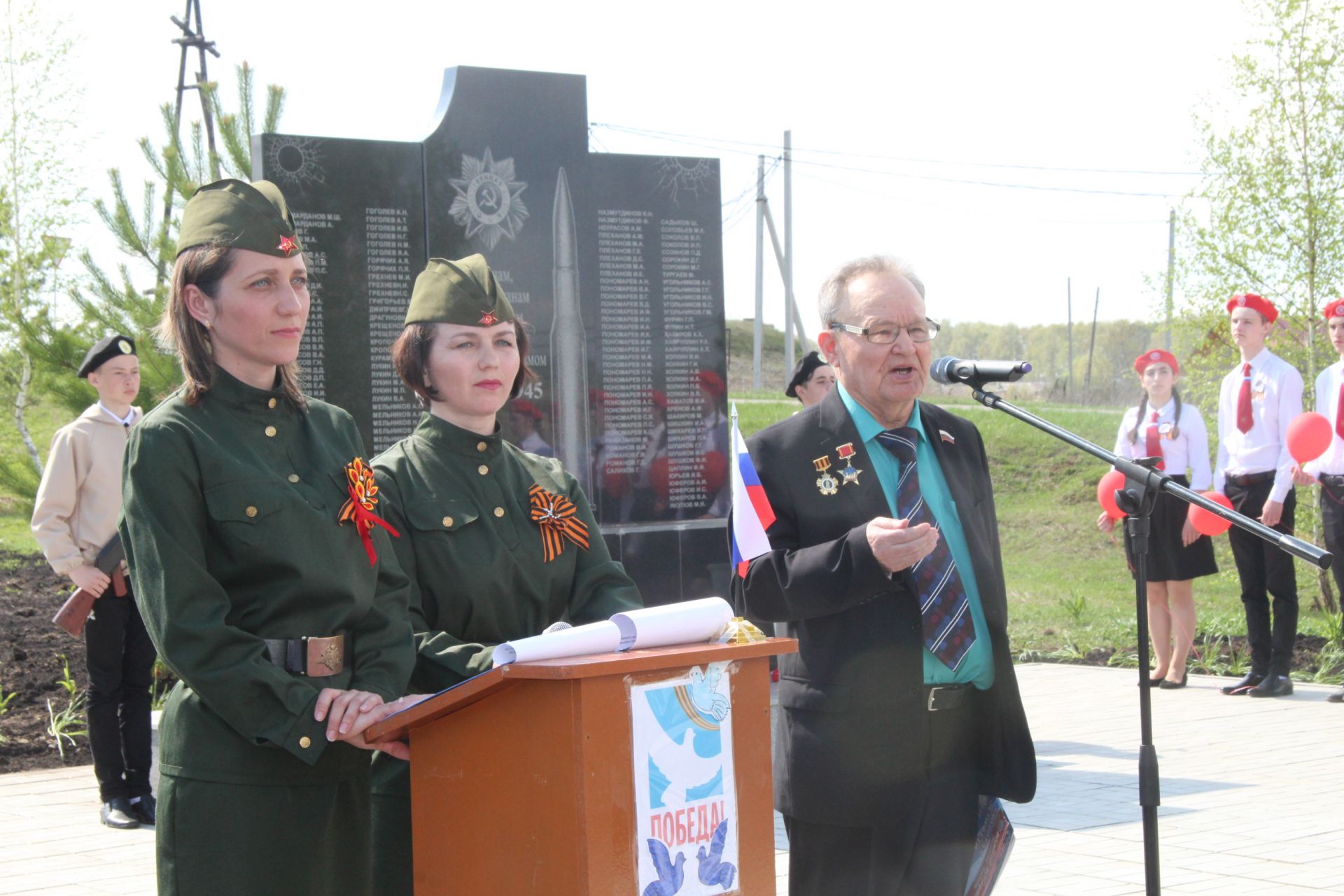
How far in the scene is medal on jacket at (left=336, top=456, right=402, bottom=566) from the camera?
2.61m

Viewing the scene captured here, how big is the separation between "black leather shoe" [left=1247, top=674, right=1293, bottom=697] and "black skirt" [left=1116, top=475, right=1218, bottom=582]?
2.51 feet

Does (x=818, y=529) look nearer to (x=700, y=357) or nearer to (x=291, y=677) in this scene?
(x=291, y=677)

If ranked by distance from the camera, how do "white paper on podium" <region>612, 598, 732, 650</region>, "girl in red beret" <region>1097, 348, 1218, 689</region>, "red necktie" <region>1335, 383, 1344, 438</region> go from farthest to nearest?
1. "girl in red beret" <region>1097, 348, 1218, 689</region>
2. "red necktie" <region>1335, 383, 1344, 438</region>
3. "white paper on podium" <region>612, 598, 732, 650</region>

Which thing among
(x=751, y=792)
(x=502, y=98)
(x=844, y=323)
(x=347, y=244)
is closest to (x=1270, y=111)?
(x=502, y=98)

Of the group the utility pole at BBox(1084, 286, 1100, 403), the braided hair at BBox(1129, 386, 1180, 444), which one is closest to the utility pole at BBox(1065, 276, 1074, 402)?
the utility pole at BBox(1084, 286, 1100, 403)

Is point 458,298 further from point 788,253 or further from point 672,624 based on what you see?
point 788,253

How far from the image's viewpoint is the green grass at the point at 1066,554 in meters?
11.3

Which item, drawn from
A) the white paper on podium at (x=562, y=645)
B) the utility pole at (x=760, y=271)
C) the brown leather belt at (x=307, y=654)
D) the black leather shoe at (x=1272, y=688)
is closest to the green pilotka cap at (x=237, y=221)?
the brown leather belt at (x=307, y=654)

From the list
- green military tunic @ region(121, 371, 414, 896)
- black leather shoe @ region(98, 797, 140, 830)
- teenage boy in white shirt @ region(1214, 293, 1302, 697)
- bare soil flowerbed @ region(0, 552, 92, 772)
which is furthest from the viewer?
teenage boy in white shirt @ region(1214, 293, 1302, 697)

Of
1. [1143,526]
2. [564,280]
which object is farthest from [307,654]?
[564,280]

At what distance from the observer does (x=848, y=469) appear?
3139 millimetres

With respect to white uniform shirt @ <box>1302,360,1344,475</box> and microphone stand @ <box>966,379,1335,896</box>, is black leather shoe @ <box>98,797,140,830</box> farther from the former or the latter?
white uniform shirt @ <box>1302,360,1344,475</box>

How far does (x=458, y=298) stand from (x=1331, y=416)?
22.1 ft

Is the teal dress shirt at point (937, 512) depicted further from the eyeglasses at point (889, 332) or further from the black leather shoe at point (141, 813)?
the black leather shoe at point (141, 813)
